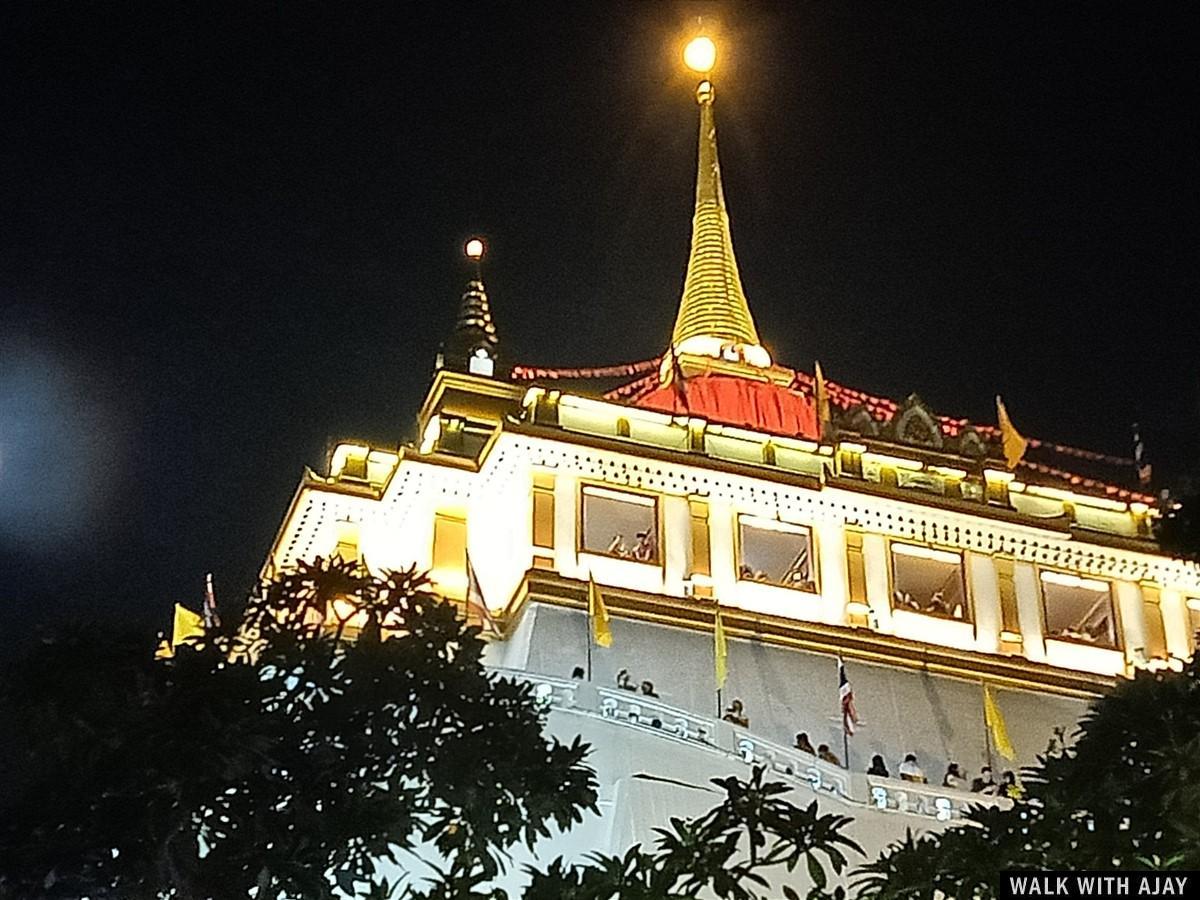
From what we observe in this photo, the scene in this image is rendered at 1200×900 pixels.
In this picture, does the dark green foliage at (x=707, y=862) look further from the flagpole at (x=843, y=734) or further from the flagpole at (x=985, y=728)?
the flagpole at (x=985, y=728)

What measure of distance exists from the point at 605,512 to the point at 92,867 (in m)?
17.4

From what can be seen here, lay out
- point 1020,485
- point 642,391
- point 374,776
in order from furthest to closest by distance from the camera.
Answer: point 642,391
point 1020,485
point 374,776

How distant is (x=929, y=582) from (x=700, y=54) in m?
18.0

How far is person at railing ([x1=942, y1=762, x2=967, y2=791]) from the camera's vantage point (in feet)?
109

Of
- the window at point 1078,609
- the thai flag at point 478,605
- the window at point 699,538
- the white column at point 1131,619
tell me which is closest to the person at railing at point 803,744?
the window at point 699,538

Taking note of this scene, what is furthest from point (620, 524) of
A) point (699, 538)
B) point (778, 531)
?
point (778, 531)

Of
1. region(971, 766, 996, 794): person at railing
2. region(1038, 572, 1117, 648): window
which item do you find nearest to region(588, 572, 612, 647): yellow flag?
region(971, 766, 996, 794): person at railing

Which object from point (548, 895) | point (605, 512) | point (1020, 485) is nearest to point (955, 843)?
point (548, 895)

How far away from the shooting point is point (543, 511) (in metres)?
36.0

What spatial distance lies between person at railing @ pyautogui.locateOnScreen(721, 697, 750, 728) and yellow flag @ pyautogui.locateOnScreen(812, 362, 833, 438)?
6149 mm

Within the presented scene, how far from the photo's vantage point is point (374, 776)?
22.0 m

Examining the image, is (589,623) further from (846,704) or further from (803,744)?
(803,744)

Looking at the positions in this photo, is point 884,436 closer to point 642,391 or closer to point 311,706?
point 642,391

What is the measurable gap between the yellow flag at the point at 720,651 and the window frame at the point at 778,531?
64.3 inches
